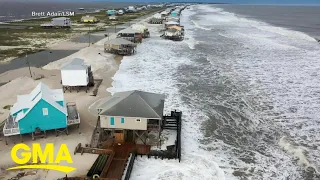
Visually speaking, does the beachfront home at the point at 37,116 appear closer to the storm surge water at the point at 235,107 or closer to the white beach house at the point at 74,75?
the storm surge water at the point at 235,107

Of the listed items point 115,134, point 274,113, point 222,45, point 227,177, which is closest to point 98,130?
point 115,134

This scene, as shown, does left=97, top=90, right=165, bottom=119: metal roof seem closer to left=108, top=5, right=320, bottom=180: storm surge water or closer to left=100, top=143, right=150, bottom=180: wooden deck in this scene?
left=100, top=143, right=150, bottom=180: wooden deck

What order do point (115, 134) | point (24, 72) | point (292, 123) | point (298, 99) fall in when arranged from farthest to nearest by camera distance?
point (24, 72) → point (298, 99) → point (292, 123) → point (115, 134)

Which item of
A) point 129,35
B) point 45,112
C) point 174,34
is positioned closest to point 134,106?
point 45,112

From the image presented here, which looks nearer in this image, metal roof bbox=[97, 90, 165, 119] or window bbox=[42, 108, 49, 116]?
metal roof bbox=[97, 90, 165, 119]

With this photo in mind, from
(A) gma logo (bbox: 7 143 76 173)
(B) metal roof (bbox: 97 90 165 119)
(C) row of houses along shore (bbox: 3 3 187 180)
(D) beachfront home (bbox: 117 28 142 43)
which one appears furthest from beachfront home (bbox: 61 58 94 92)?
(D) beachfront home (bbox: 117 28 142 43)

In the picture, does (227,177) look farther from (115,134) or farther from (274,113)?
(274,113)
